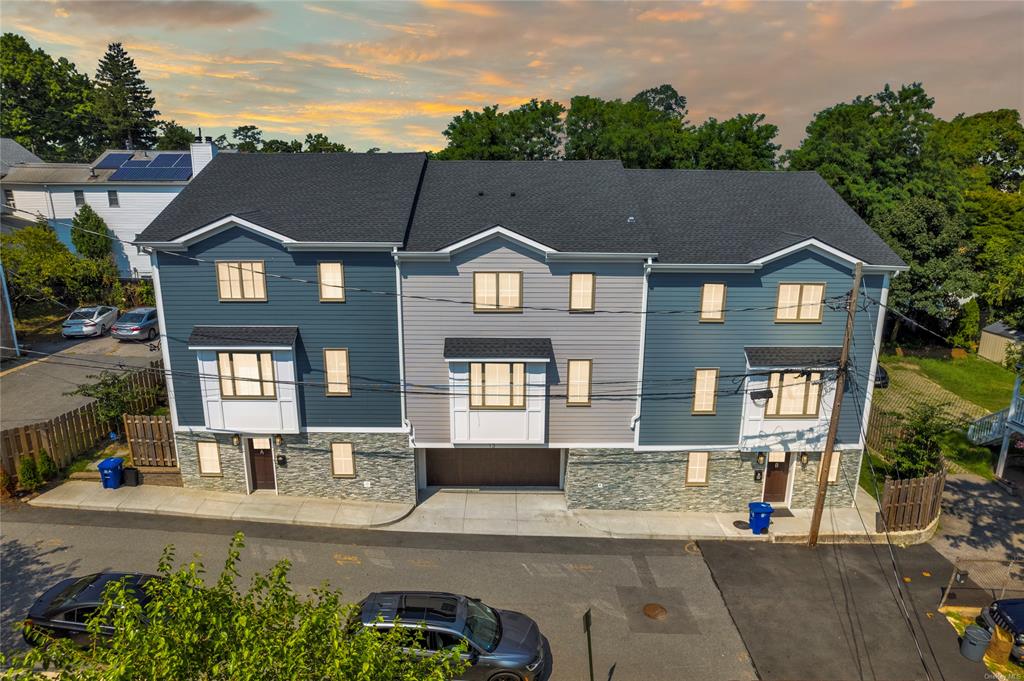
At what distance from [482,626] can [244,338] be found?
12.4 meters

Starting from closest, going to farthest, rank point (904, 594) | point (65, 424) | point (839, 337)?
point (904, 594)
point (839, 337)
point (65, 424)

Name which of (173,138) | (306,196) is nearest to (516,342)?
(306,196)

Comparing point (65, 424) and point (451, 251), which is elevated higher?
point (451, 251)

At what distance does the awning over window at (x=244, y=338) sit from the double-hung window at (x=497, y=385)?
6350 mm

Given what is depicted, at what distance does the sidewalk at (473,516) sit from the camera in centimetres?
2177

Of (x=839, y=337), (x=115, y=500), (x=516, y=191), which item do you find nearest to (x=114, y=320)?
(x=115, y=500)

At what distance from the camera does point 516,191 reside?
25.0 meters

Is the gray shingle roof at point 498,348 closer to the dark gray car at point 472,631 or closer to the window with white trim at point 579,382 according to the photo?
the window with white trim at point 579,382

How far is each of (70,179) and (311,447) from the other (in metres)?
37.3

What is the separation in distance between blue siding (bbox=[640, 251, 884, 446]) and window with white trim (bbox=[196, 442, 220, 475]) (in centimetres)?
1567

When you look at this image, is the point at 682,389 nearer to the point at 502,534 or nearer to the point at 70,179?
the point at 502,534

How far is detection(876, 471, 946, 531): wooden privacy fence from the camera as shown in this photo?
69.7 feet

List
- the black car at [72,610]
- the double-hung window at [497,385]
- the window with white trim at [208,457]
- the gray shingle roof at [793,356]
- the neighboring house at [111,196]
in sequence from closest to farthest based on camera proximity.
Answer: the black car at [72,610]
the gray shingle roof at [793,356]
the double-hung window at [497,385]
the window with white trim at [208,457]
the neighboring house at [111,196]

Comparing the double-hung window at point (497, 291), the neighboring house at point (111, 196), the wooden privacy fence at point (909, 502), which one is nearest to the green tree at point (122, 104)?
the neighboring house at point (111, 196)
